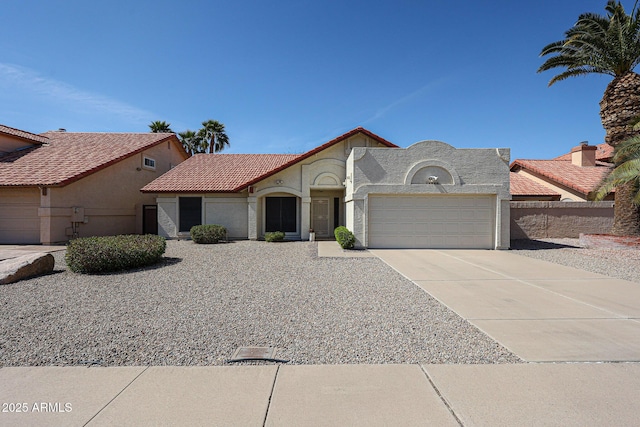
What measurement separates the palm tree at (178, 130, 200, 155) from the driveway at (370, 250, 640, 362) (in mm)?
31484

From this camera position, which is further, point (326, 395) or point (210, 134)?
point (210, 134)

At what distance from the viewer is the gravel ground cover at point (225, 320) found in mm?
4211

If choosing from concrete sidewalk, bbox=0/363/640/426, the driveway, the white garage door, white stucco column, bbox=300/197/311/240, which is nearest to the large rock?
concrete sidewalk, bbox=0/363/640/426

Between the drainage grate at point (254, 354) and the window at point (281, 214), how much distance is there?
14.4 meters

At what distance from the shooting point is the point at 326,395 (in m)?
3.31

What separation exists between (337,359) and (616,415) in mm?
2730

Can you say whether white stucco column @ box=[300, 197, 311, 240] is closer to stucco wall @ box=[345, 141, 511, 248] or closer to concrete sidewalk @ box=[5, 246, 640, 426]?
stucco wall @ box=[345, 141, 511, 248]

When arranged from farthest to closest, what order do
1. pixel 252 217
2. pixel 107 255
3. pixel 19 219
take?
pixel 252 217 < pixel 19 219 < pixel 107 255

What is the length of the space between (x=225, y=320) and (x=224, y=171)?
16.1 meters

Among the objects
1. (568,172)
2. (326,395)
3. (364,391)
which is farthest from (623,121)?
(326,395)

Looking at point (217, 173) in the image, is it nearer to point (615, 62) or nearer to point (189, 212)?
point (189, 212)

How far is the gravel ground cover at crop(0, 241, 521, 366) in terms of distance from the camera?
13.8 feet

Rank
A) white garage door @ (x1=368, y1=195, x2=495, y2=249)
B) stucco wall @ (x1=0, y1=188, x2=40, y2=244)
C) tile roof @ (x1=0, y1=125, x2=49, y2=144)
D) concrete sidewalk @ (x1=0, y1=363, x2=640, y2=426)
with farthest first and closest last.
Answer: tile roof @ (x1=0, y1=125, x2=49, y2=144), stucco wall @ (x1=0, y1=188, x2=40, y2=244), white garage door @ (x1=368, y1=195, x2=495, y2=249), concrete sidewalk @ (x1=0, y1=363, x2=640, y2=426)

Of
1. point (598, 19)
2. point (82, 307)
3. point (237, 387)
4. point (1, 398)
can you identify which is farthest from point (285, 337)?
point (598, 19)
